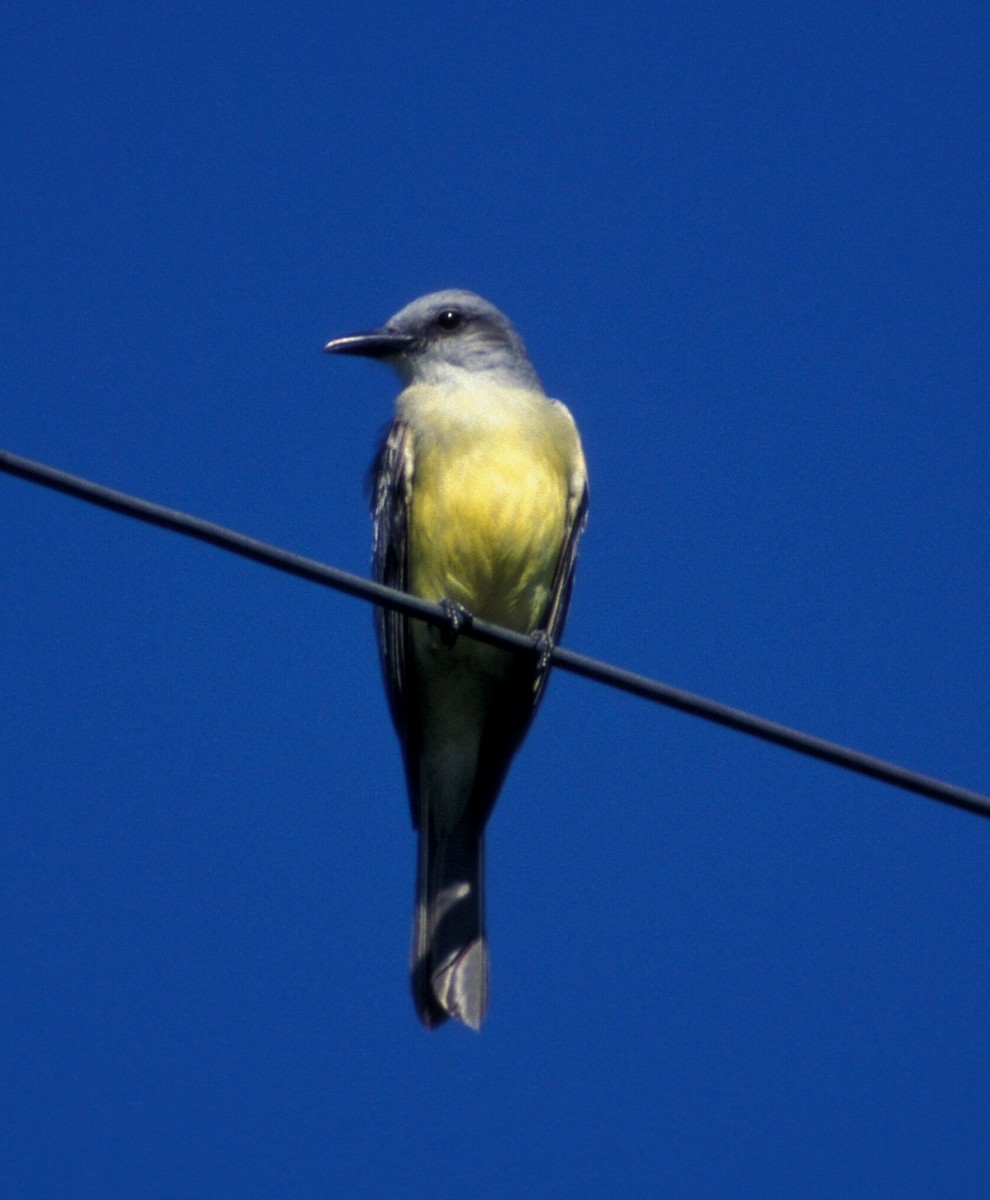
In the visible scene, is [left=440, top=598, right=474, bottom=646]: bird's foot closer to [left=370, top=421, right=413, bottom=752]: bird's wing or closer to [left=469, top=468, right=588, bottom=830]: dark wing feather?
[left=370, top=421, right=413, bottom=752]: bird's wing

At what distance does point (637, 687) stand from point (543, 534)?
264 cm

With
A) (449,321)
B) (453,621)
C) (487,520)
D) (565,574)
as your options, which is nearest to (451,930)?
(565,574)

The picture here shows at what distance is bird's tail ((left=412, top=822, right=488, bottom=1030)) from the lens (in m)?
6.86

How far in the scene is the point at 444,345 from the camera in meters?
7.86

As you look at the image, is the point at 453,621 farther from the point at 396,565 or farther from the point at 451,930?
the point at 451,930

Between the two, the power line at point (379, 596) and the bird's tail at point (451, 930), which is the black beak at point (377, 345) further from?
the power line at point (379, 596)

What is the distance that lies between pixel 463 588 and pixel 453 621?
1862 millimetres

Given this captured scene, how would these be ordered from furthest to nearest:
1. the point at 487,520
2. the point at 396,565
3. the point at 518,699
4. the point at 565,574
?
the point at 518,699 < the point at 565,574 < the point at 396,565 < the point at 487,520

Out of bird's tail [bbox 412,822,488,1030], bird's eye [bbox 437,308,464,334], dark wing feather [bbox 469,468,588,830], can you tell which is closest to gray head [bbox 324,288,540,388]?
bird's eye [bbox 437,308,464,334]

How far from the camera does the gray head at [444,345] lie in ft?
25.5

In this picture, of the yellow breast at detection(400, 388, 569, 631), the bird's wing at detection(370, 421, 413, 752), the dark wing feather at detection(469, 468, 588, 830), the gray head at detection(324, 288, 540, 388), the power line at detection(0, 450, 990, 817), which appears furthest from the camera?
the gray head at detection(324, 288, 540, 388)

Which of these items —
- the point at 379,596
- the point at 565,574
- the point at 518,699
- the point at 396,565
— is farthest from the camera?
the point at 518,699

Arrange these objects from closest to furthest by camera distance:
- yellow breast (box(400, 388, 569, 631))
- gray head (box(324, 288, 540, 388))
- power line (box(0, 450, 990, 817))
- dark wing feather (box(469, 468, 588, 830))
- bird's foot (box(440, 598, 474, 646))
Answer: power line (box(0, 450, 990, 817))
bird's foot (box(440, 598, 474, 646))
yellow breast (box(400, 388, 569, 631))
dark wing feather (box(469, 468, 588, 830))
gray head (box(324, 288, 540, 388))

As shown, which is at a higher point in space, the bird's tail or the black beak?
the black beak
